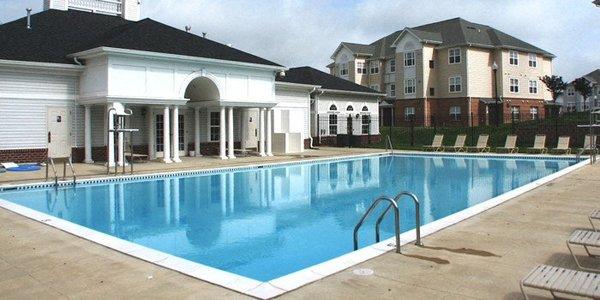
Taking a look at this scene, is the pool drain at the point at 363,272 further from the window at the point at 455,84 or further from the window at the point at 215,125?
the window at the point at 455,84

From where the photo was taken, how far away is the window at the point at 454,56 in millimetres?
46375

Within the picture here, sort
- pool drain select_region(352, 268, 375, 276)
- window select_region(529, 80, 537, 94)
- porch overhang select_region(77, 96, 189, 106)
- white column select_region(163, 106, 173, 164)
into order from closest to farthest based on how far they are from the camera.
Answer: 1. pool drain select_region(352, 268, 375, 276)
2. porch overhang select_region(77, 96, 189, 106)
3. white column select_region(163, 106, 173, 164)
4. window select_region(529, 80, 537, 94)

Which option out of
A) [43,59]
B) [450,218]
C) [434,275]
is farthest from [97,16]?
[434,275]

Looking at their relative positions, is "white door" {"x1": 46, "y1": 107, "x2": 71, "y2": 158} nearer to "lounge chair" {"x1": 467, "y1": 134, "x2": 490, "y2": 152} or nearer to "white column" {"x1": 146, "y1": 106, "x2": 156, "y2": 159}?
"white column" {"x1": 146, "y1": 106, "x2": 156, "y2": 159}

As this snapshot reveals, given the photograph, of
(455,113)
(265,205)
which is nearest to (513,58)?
(455,113)

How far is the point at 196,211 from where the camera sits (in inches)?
476

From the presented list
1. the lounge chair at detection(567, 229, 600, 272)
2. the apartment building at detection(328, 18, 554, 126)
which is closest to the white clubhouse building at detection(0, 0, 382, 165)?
the lounge chair at detection(567, 229, 600, 272)

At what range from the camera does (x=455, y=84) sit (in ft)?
154

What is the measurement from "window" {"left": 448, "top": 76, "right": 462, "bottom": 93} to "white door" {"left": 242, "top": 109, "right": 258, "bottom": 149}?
25.2m

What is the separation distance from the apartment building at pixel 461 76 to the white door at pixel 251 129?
23.0 meters

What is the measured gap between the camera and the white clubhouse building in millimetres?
19891

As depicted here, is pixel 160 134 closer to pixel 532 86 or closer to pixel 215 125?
pixel 215 125

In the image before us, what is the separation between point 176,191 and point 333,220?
6.10m

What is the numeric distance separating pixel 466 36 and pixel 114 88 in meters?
35.6
